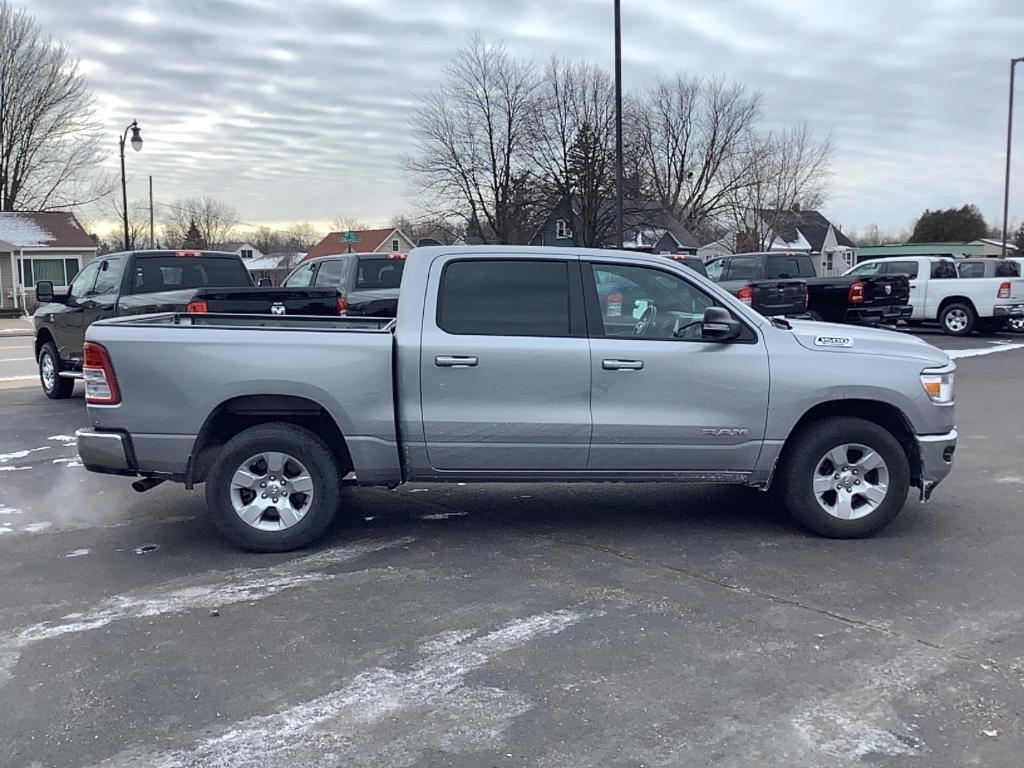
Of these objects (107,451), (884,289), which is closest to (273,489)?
(107,451)

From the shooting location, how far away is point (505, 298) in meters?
5.83

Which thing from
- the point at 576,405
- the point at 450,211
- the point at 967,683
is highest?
the point at 450,211

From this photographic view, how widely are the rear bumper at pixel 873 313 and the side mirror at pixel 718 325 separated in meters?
13.7

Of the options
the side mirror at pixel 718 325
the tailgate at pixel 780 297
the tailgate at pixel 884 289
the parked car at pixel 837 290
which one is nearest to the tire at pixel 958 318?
the parked car at pixel 837 290

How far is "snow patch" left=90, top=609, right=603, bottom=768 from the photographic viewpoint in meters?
3.34

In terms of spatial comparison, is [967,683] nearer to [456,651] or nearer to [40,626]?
[456,651]

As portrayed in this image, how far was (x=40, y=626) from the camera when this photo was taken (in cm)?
457

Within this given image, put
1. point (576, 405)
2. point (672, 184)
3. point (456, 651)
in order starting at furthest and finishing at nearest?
point (672, 184), point (576, 405), point (456, 651)

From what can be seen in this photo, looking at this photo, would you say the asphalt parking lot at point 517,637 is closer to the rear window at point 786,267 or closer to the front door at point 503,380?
the front door at point 503,380

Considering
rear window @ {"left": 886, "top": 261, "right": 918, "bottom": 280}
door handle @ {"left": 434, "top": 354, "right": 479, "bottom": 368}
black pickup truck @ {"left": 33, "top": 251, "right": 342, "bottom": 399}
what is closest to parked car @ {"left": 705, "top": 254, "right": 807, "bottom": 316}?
rear window @ {"left": 886, "top": 261, "right": 918, "bottom": 280}

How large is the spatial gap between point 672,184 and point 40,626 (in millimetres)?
57171

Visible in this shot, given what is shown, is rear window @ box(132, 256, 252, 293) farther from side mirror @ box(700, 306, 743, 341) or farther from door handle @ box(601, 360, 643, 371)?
side mirror @ box(700, 306, 743, 341)

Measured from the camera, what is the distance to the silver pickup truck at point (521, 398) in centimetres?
555

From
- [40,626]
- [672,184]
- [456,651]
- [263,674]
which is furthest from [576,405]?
[672,184]
